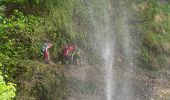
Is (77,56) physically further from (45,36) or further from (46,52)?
(45,36)

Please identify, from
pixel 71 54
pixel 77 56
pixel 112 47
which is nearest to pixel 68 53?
pixel 71 54

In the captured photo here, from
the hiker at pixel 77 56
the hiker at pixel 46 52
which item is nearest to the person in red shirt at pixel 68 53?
the hiker at pixel 77 56

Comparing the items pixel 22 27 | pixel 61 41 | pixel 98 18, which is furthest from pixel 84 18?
pixel 22 27

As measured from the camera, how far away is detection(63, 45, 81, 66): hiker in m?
12.7

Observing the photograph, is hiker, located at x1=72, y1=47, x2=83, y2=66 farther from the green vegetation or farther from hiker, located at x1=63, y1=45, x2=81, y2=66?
the green vegetation

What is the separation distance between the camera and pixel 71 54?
1280 cm

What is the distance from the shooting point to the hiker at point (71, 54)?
12688 mm

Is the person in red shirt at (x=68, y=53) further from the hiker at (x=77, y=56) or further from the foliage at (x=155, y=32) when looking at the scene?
the foliage at (x=155, y=32)

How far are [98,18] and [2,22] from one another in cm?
555

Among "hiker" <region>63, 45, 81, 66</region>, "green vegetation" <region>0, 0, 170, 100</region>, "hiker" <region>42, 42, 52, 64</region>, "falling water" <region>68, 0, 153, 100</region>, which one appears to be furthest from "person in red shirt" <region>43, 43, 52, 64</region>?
"falling water" <region>68, 0, 153, 100</region>

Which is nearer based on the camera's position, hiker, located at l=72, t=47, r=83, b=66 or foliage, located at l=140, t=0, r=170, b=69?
hiker, located at l=72, t=47, r=83, b=66

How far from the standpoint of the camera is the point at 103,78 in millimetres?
12961

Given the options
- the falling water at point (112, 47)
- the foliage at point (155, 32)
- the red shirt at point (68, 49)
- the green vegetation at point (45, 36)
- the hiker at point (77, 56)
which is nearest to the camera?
the green vegetation at point (45, 36)

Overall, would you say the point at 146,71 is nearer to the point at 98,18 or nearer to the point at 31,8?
the point at 98,18
